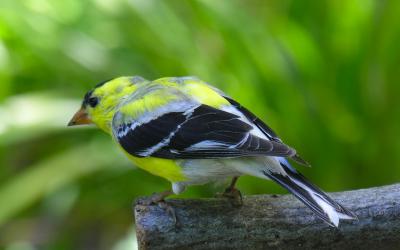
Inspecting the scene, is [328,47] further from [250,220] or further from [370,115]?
[250,220]

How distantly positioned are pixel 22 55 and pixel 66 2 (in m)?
0.50

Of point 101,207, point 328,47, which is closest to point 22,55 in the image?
point 101,207

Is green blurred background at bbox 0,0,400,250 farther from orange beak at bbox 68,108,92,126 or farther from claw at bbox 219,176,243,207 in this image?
claw at bbox 219,176,243,207

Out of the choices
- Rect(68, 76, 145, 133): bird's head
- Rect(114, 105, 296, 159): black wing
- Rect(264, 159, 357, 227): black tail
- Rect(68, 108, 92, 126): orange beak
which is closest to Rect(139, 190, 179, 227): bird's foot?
Rect(114, 105, 296, 159): black wing

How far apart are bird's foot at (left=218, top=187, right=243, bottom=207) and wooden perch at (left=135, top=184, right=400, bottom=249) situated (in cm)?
11

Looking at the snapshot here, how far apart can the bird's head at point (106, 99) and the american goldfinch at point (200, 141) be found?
0.09 metres

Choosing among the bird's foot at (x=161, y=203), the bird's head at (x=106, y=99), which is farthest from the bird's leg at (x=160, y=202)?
the bird's head at (x=106, y=99)

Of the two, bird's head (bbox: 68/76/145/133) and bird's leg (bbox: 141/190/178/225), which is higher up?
bird's head (bbox: 68/76/145/133)

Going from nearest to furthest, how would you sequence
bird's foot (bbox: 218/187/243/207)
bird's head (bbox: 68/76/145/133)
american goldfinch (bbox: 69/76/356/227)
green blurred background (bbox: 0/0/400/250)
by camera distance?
american goldfinch (bbox: 69/76/356/227) < bird's foot (bbox: 218/187/243/207) < bird's head (bbox: 68/76/145/133) < green blurred background (bbox: 0/0/400/250)

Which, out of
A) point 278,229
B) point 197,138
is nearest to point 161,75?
point 197,138

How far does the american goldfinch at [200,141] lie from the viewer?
2219 millimetres

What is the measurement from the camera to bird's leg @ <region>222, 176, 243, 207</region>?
8.21 feet

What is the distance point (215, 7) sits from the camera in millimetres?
4406

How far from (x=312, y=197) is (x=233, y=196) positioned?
47 centimetres
